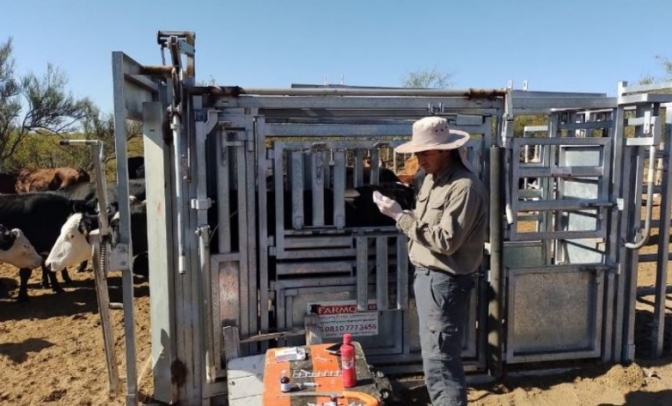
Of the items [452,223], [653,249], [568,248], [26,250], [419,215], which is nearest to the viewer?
[452,223]

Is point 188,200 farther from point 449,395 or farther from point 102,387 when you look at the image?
point 449,395

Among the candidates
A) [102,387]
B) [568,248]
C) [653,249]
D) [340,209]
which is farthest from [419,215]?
[653,249]

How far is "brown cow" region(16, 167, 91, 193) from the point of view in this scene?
13.0 m

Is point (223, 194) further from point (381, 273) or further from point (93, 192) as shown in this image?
point (93, 192)

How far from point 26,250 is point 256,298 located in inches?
164

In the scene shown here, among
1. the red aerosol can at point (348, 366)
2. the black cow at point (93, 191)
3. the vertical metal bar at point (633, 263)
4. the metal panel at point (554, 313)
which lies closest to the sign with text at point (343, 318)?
the red aerosol can at point (348, 366)

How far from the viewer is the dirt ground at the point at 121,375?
3.87 m

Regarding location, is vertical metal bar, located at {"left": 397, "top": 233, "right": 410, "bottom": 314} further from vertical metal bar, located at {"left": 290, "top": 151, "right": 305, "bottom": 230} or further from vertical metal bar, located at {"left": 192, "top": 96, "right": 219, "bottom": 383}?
vertical metal bar, located at {"left": 192, "top": 96, "right": 219, "bottom": 383}

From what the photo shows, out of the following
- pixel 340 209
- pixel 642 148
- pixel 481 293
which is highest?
pixel 642 148

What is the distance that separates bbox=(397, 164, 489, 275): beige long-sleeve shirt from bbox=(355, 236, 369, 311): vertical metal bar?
71 cm

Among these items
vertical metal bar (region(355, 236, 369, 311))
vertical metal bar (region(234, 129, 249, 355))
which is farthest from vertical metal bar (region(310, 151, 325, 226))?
vertical metal bar (region(234, 129, 249, 355))

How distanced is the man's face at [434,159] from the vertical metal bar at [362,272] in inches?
37.5

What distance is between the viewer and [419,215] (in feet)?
10.4

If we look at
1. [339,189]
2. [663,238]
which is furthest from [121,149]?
[663,238]
